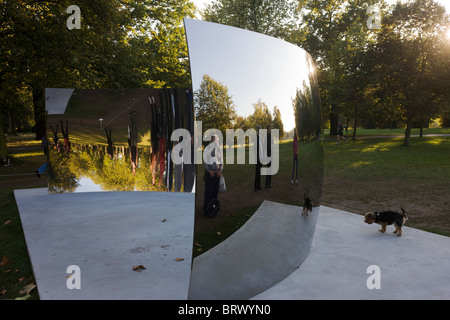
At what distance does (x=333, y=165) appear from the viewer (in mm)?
17250

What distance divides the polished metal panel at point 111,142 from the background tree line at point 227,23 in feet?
12.1

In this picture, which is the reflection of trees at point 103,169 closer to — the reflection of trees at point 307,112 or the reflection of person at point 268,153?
the reflection of trees at point 307,112

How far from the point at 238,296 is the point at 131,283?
4.60 feet

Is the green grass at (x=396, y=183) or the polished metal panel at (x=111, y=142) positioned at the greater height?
the polished metal panel at (x=111, y=142)

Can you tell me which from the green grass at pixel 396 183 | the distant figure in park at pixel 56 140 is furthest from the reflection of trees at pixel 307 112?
the distant figure in park at pixel 56 140

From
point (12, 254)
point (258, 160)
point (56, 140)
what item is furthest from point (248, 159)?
point (56, 140)

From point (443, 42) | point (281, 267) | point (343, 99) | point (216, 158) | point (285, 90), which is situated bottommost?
point (281, 267)

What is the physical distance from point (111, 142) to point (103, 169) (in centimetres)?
86

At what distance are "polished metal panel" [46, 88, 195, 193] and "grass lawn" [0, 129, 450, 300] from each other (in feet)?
6.20

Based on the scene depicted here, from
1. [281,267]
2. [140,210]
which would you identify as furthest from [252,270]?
[140,210]

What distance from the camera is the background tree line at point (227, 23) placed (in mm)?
12523

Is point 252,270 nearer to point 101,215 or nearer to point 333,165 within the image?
point 101,215

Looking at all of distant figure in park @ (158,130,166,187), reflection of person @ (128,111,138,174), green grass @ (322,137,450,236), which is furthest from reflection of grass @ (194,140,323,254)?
reflection of person @ (128,111,138,174)
